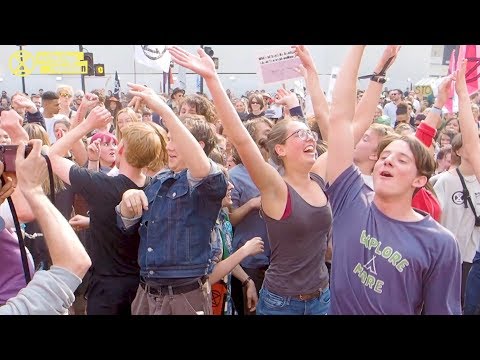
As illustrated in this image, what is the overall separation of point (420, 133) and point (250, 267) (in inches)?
55.5

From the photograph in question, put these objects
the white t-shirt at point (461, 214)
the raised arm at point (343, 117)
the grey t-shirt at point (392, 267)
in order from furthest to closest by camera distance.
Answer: the white t-shirt at point (461, 214) → the raised arm at point (343, 117) → the grey t-shirt at point (392, 267)

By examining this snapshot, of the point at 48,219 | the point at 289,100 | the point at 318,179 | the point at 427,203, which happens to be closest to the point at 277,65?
the point at 289,100

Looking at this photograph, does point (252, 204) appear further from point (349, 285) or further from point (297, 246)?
point (349, 285)

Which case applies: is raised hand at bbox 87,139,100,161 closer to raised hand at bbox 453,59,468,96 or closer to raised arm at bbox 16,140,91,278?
raised arm at bbox 16,140,91,278

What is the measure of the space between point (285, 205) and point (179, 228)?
0.54 meters

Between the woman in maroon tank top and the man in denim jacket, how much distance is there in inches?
8.5

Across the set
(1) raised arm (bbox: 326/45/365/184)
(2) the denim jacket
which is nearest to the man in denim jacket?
(2) the denim jacket

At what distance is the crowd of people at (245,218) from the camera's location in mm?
2082

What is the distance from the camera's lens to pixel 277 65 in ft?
17.1

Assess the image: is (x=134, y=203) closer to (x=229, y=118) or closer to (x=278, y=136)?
(x=229, y=118)

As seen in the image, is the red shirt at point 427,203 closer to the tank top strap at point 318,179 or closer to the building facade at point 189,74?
the tank top strap at point 318,179

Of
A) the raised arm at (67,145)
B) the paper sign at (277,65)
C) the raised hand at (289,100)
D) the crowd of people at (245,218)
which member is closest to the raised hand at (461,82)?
the crowd of people at (245,218)

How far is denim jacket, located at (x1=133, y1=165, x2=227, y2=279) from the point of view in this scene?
273 cm

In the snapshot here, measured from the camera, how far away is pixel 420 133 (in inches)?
133
